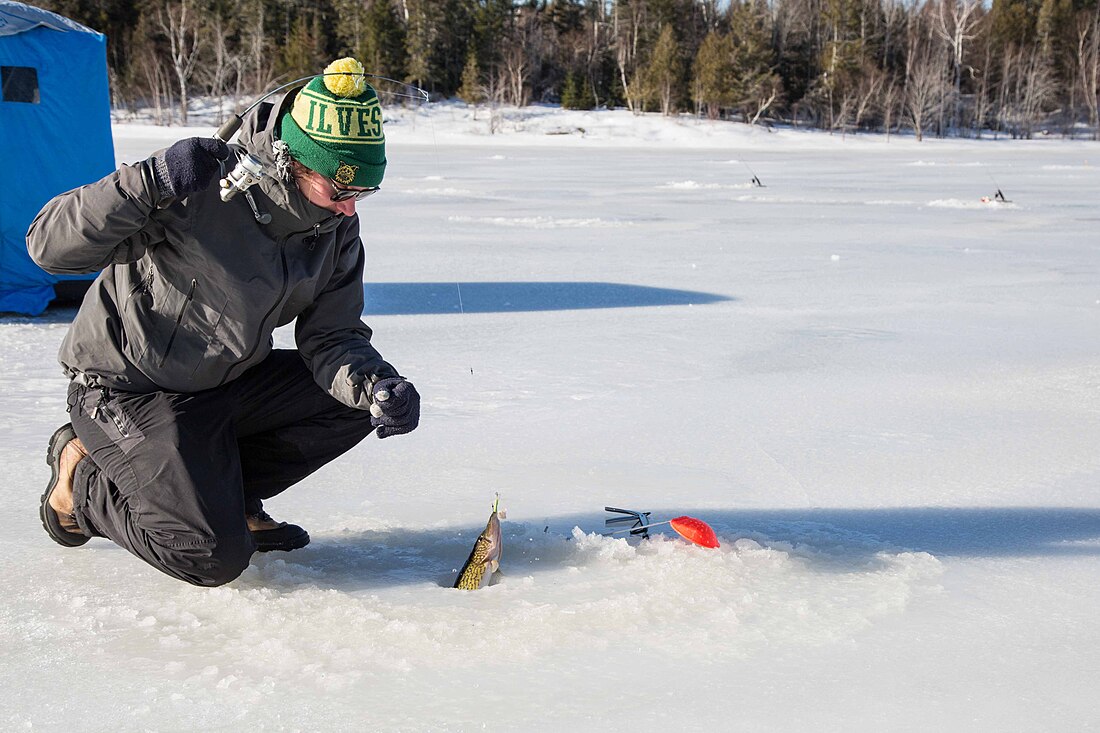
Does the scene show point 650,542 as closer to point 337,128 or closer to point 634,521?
point 634,521

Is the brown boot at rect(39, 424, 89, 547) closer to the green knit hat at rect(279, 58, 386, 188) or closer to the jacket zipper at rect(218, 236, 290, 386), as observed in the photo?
the jacket zipper at rect(218, 236, 290, 386)

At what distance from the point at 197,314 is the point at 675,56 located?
49.2 meters

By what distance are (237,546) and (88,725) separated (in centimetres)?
53

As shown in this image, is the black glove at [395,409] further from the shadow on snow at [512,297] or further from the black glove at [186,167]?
the shadow on snow at [512,297]

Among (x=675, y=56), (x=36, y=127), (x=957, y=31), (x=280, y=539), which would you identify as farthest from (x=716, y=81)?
(x=280, y=539)

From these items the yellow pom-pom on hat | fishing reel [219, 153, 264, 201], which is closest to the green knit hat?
the yellow pom-pom on hat

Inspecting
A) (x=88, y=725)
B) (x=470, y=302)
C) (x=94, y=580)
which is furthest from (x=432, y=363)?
(x=88, y=725)

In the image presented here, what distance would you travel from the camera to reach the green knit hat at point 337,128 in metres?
2.14

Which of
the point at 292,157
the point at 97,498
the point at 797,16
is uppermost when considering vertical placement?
the point at 797,16

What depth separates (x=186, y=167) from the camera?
2.00m

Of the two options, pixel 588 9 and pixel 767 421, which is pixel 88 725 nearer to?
pixel 767 421

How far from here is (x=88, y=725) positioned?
1771mm

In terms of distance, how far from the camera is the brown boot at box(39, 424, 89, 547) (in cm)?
243

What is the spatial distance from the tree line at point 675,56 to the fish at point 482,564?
130ft
